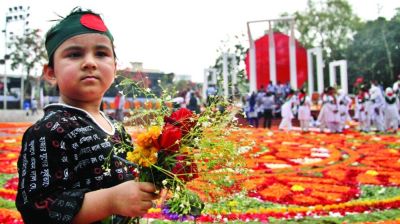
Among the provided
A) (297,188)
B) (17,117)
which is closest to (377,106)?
(297,188)

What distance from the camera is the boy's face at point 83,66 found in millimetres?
1380

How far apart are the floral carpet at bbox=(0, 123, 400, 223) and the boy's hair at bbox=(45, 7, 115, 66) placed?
0.40m

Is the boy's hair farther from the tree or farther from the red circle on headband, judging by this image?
the tree

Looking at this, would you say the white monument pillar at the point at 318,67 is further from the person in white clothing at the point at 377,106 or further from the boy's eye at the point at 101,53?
the boy's eye at the point at 101,53

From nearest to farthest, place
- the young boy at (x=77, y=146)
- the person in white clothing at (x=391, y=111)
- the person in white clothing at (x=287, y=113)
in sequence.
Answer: the young boy at (x=77, y=146)
the person in white clothing at (x=391, y=111)
the person in white clothing at (x=287, y=113)

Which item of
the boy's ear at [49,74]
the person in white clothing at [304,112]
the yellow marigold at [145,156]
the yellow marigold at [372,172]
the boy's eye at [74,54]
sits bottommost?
the yellow marigold at [372,172]

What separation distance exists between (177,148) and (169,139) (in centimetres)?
5

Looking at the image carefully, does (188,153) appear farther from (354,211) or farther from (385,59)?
(385,59)

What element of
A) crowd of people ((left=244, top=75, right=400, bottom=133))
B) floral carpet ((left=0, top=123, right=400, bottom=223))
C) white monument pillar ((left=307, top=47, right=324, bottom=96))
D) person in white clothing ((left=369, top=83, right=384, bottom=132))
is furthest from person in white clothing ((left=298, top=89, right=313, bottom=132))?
white monument pillar ((left=307, top=47, right=324, bottom=96))

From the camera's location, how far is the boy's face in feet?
4.53

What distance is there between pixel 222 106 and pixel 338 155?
20.1 feet

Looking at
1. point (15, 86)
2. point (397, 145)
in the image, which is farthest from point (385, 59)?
point (15, 86)

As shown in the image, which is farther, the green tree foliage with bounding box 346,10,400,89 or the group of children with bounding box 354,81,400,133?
the green tree foliage with bounding box 346,10,400,89

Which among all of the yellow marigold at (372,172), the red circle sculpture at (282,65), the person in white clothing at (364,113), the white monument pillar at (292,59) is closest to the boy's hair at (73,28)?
the yellow marigold at (372,172)
